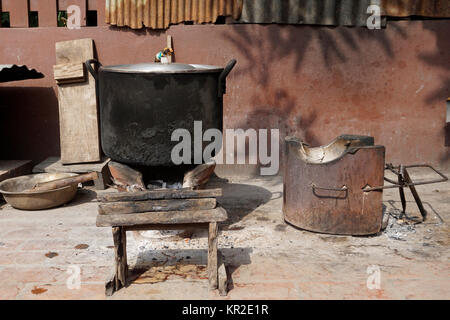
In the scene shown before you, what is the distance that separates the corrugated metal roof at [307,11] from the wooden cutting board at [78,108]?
2136 millimetres

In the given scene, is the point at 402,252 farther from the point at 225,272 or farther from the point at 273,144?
the point at 273,144

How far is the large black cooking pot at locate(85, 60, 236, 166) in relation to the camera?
4.67m

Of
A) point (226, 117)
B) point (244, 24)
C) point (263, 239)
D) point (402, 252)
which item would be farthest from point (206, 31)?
point (402, 252)

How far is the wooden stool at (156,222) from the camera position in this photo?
379 centimetres

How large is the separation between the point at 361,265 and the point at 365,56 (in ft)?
11.7

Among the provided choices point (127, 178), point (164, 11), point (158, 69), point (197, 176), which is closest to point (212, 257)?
point (197, 176)

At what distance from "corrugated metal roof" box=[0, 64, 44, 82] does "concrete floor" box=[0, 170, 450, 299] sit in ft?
5.08

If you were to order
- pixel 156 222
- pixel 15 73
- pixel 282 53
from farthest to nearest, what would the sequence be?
pixel 282 53 < pixel 15 73 < pixel 156 222

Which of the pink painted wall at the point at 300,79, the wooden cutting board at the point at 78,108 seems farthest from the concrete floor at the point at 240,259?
the pink painted wall at the point at 300,79

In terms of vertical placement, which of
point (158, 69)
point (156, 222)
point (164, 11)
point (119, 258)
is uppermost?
point (164, 11)

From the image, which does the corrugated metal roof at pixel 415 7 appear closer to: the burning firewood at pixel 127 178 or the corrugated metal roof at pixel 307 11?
the corrugated metal roof at pixel 307 11

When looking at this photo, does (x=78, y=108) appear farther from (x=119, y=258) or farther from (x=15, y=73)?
(x=119, y=258)

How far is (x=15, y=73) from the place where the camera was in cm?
618

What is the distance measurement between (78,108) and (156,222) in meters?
3.46
